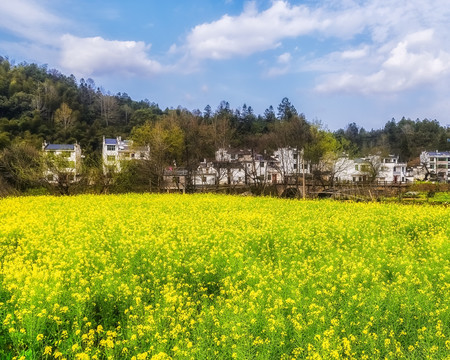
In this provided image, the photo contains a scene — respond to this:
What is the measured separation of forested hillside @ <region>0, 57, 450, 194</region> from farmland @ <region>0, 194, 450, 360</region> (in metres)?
28.5

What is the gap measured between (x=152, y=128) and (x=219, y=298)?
5799 centimetres

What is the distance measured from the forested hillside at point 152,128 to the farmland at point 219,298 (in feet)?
93.4

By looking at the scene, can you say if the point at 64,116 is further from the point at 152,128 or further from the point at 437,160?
the point at 437,160

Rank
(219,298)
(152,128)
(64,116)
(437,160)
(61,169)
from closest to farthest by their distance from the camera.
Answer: (219,298) → (61,169) → (152,128) → (64,116) → (437,160)

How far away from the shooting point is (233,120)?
82.5 metres

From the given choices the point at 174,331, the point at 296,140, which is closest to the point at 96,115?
the point at 296,140

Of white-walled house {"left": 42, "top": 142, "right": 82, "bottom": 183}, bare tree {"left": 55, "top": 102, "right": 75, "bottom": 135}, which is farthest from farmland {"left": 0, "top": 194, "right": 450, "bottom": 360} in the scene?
bare tree {"left": 55, "top": 102, "right": 75, "bottom": 135}

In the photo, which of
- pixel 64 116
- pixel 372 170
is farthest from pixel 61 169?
pixel 372 170

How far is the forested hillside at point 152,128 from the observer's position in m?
53.5

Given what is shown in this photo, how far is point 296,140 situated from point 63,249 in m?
48.9

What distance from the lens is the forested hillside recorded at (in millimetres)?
53500

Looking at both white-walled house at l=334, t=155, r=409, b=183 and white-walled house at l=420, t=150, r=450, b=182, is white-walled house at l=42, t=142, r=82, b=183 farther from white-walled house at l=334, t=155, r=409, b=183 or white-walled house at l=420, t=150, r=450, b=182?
white-walled house at l=420, t=150, r=450, b=182

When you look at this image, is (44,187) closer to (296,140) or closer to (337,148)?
(296,140)

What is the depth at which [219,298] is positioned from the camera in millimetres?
6977
